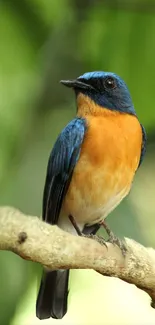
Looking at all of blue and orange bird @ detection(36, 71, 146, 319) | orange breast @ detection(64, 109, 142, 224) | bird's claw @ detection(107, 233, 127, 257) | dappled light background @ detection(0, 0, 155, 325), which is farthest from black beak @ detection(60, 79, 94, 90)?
bird's claw @ detection(107, 233, 127, 257)

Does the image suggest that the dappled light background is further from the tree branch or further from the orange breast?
the orange breast

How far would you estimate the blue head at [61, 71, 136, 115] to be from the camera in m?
2.73

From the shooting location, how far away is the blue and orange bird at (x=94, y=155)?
2705 millimetres

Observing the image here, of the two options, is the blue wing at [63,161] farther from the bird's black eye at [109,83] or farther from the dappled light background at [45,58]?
the dappled light background at [45,58]

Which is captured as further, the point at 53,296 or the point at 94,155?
the point at 53,296

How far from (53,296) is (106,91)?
0.87 m

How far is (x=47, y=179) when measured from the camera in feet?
8.82

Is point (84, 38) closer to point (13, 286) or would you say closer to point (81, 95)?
point (13, 286)

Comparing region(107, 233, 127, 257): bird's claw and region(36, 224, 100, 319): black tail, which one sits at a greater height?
region(107, 233, 127, 257): bird's claw

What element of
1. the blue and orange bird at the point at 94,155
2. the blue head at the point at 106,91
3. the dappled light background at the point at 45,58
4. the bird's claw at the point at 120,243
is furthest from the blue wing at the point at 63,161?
the dappled light background at the point at 45,58

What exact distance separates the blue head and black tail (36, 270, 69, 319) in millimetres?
714

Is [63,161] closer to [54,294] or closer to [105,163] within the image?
[105,163]

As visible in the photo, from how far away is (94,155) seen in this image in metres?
2.70

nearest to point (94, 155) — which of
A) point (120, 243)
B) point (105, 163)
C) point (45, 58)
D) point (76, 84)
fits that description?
point (105, 163)
